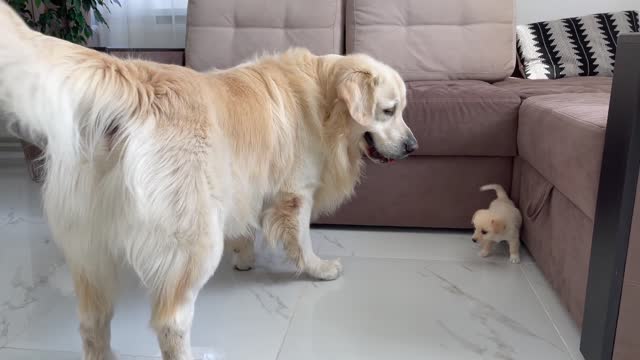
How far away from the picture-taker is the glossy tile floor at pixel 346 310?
147 cm

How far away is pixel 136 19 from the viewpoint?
3477mm

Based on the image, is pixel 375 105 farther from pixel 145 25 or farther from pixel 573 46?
pixel 145 25

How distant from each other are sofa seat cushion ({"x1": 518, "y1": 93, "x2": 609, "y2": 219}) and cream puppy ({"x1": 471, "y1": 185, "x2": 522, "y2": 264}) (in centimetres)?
21

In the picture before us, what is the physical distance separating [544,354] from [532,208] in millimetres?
606

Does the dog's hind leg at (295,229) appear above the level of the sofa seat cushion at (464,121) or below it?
below

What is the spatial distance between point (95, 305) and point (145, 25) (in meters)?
2.67

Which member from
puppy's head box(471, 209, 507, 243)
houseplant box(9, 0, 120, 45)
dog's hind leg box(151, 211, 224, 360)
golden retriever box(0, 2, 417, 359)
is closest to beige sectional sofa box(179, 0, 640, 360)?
puppy's head box(471, 209, 507, 243)

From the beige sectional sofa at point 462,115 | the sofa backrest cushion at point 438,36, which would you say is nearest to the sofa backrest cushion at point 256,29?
the beige sectional sofa at point 462,115

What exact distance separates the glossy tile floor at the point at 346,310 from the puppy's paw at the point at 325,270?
23 millimetres

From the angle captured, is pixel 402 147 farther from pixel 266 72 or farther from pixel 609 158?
pixel 609 158

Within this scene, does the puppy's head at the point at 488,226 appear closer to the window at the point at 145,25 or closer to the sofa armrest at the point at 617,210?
the sofa armrest at the point at 617,210

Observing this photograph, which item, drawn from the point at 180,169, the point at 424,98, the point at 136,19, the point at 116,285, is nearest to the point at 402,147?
the point at 424,98

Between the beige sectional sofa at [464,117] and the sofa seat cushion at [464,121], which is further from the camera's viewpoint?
the sofa seat cushion at [464,121]

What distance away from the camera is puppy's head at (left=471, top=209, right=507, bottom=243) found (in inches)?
76.0
